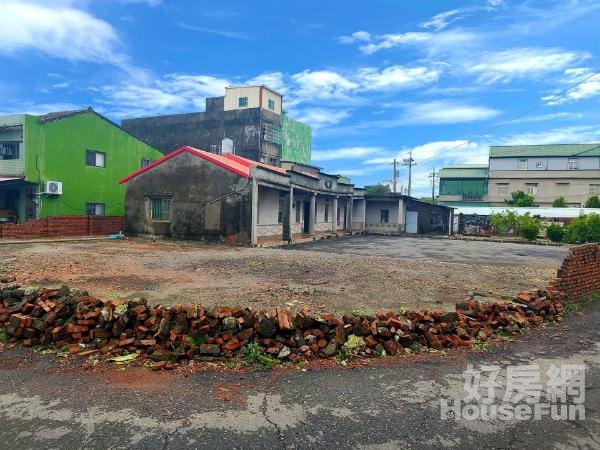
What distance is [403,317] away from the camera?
19.9ft

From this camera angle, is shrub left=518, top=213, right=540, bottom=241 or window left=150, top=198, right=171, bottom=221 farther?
shrub left=518, top=213, right=540, bottom=241

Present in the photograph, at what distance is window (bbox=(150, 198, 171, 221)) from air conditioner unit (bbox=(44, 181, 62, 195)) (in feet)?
19.6

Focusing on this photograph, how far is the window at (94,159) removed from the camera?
24955mm

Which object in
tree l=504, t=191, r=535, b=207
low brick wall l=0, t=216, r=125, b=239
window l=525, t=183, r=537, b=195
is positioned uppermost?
window l=525, t=183, r=537, b=195

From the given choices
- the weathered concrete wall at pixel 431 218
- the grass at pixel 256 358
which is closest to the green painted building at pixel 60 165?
the grass at pixel 256 358

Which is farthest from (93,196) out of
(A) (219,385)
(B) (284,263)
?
(A) (219,385)

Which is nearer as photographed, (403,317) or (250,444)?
(250,444)

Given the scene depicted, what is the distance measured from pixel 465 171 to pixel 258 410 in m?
58.0

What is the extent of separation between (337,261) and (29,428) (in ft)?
34.9

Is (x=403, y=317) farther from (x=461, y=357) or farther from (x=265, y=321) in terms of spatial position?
(x=265, y=321)

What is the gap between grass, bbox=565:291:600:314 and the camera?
820cm

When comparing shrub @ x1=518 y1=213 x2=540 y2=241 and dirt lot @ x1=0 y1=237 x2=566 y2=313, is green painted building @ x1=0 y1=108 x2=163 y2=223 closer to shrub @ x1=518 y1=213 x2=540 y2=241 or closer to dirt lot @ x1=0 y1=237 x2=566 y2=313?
dirt lot @ x1=0 y1=237 x2=566 y2=313

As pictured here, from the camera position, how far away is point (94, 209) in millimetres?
25688

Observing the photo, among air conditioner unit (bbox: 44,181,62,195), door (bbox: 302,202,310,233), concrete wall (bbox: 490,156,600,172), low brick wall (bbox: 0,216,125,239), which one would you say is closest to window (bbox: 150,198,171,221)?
low brick wall (bbox: 0,216,125,239)
